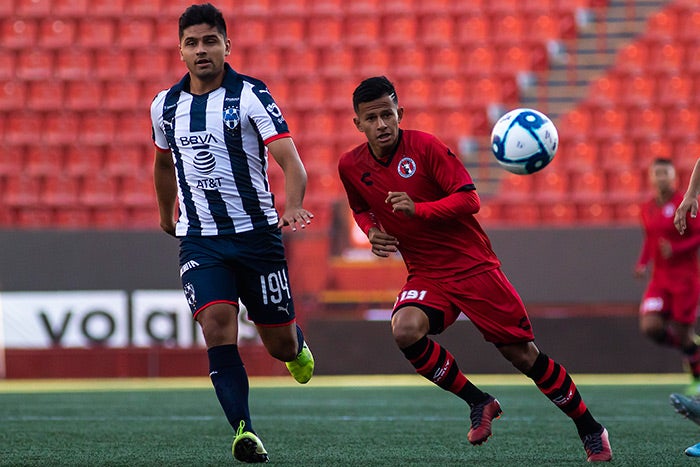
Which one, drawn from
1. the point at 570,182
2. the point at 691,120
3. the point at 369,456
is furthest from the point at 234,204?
the point at 691,120

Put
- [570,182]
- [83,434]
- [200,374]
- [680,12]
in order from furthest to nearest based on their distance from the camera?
[680,12]
[570,182]
[200,374]
[83,434]

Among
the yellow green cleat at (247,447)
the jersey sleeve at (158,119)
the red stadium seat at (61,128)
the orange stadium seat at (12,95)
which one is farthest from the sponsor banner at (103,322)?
the yellow green cleat at (247,447)

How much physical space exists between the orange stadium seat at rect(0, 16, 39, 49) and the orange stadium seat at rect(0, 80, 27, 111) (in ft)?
1.99

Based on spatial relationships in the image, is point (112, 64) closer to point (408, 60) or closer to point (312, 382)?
point (408, 60)

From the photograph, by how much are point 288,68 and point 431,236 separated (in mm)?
10875

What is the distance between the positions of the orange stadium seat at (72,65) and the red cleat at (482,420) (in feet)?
38.9

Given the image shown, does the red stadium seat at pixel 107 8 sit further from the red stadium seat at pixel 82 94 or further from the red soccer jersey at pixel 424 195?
the red soccer jersey at pixel 424 195

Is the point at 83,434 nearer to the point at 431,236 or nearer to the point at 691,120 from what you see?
the point at 431,236

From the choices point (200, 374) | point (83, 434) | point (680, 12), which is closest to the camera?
point (83, 434)

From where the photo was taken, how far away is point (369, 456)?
5.13 m

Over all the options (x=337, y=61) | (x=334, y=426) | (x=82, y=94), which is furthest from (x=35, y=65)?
(x=334, y=426)

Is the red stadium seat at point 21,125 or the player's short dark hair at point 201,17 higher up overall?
the player's short dark hair at point 201,17

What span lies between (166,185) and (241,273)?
657 millimetres

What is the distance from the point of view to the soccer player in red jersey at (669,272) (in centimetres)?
962
